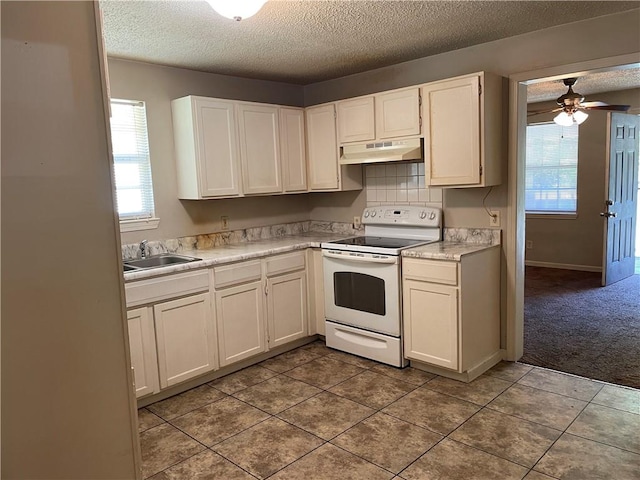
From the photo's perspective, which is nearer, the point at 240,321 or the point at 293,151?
the point at 240,321

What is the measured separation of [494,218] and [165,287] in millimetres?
2405

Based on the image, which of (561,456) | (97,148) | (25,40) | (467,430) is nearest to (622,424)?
(561,456)

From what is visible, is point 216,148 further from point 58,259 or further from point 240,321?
point 58,259

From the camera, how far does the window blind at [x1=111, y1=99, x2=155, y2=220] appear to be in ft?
11.5

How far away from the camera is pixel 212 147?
3717 millimetres

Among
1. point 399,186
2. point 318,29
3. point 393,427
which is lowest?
point 393,427

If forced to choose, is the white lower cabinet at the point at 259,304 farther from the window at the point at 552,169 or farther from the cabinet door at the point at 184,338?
the window at the point at 552,169

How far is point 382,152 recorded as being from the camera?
3803 mm

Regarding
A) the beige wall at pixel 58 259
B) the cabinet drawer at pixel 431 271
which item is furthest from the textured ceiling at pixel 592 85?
the beige wall at pixel 58 259

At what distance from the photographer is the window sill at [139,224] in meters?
3.53

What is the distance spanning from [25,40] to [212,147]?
282 cm

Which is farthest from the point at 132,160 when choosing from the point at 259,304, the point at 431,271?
the point at 431,271

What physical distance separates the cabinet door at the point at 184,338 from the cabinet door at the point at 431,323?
4.70 feet

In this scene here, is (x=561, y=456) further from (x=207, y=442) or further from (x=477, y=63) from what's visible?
(x=477, y=63)
